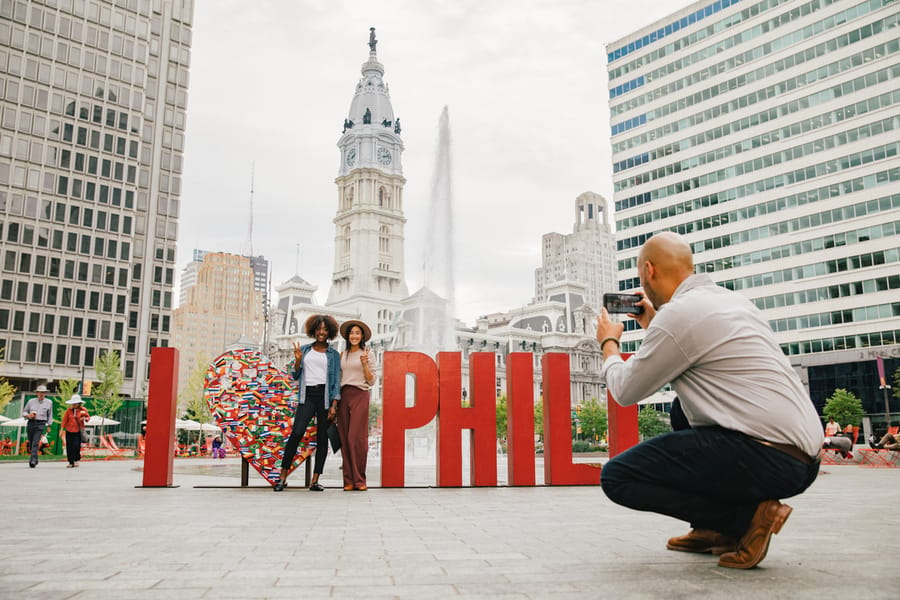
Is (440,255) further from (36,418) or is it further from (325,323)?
(325,323)

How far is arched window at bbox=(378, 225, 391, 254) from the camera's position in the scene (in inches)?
5763

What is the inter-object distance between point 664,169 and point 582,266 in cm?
11679

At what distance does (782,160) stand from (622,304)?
217 feet

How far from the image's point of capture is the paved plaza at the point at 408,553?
3324 mm

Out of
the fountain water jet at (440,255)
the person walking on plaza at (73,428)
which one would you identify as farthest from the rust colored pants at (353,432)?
the fountain water jet at (440,255)

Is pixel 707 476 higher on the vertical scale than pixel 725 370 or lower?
lower

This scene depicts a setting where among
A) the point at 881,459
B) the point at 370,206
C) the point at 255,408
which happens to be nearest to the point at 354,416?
the point at 255,408

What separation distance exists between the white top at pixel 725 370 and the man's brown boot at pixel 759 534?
35 cm

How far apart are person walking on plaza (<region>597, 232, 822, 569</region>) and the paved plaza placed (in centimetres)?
35

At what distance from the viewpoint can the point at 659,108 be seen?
Result: 74.4m

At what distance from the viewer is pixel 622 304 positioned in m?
4.38

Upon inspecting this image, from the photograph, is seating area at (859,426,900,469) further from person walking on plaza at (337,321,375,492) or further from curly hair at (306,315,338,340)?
curly hair at (306,315,338,340)

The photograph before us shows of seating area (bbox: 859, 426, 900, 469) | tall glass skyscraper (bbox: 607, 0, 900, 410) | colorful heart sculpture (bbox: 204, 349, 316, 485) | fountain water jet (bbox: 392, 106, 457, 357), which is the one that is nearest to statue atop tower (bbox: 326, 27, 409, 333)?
tall glass skyscraper (bbox: 607, 0, 900, 410)

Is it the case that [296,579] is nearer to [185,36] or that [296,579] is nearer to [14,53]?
[14,53]
